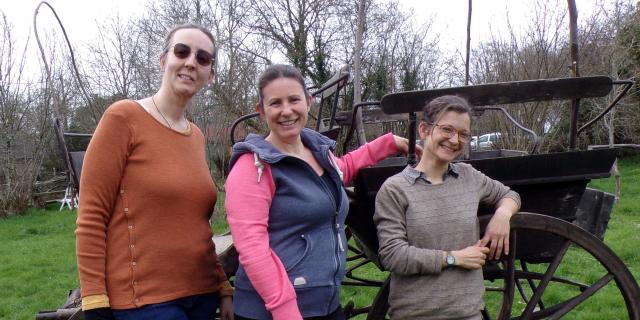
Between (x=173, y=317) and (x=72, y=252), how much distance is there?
701 cm

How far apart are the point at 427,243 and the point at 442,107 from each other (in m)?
0.47

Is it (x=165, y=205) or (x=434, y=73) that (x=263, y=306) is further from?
(x=434, y=73)

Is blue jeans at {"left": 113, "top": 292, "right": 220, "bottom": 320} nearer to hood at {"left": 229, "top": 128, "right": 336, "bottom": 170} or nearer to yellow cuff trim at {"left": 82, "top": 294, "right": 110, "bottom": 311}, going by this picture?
yellow cuff trim at {"left": 82, "top": 294, "right": 110, "bottom": 311}

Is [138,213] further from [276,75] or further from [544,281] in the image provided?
→ [544,281]

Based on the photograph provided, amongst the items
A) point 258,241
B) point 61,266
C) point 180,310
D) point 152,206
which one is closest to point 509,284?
point 258,241

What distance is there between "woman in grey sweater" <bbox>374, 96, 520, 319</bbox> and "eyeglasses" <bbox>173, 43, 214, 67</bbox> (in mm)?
745

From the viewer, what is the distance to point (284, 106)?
5.60 feet

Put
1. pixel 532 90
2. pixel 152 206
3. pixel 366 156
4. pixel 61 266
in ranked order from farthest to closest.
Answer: pixel 61 266 → pixel 366 156 → pixel 532 90 → pixel 152 206

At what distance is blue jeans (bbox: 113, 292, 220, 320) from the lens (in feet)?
5.32

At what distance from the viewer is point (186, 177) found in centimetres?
171

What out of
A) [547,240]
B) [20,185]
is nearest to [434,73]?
[20,185]

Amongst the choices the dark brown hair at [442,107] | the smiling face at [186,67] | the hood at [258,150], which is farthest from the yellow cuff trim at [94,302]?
the dark brown hair at [442,107]

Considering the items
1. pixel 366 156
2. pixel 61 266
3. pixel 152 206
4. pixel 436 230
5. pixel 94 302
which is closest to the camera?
pixel 94 302

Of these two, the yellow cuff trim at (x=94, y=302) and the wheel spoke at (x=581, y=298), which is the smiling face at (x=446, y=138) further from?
the yellow cuff trim at (x=94, y=302)
